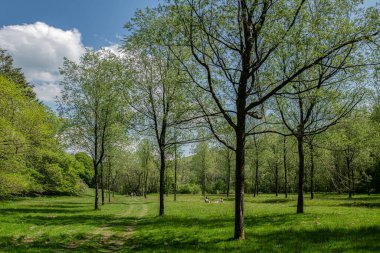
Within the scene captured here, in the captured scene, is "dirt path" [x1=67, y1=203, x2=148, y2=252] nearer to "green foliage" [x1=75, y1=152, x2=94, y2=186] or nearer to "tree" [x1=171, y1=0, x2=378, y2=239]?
"tree" [x1=171, y1=0, x2=378, y2=239]

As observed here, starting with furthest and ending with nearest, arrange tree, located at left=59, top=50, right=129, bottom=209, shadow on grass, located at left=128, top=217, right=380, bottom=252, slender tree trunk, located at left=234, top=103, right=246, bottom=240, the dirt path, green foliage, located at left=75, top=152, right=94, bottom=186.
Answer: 1. green foliage, located at left=75, top=152, right=94, bottom=186
2. tree, located at left=59, top=50, right=129, bottom=209
3. the dirt path
4. slender tree trunk, located at left=234, top=103, right=246, bottom=240
5. shadow on grass, located at left=128, top=217, right=380, bottom=252

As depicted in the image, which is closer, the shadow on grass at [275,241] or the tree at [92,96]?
the shadow on grass at [275,241]

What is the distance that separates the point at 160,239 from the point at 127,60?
19.7m

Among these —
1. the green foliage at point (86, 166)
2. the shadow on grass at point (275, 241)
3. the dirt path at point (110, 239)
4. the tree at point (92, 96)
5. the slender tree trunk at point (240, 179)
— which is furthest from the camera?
the green foliage at point (86, 166)

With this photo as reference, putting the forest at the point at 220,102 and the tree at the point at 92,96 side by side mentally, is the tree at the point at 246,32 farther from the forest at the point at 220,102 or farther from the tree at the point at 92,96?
the tree at the point at 92,96

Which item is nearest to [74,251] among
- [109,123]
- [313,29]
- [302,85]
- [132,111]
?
[313,29]

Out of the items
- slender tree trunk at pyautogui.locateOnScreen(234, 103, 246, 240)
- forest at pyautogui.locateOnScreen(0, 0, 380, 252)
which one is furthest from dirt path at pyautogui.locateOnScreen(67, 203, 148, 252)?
slender tree trunk at pyautogui.locateOnScreen(234, 103, 246, 240)

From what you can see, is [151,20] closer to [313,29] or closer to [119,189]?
[313,29]

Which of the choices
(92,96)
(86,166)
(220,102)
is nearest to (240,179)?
(220,102)

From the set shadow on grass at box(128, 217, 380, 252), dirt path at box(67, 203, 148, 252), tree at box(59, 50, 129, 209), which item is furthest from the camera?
tree at box(59, 50, 129, 209)

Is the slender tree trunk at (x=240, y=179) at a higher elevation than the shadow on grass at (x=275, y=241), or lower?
higher

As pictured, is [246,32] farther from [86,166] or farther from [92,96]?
[86,166]

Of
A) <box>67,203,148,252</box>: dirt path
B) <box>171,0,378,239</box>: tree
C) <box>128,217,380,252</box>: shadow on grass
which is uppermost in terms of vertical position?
<box>171,0,378,239</box>: tree

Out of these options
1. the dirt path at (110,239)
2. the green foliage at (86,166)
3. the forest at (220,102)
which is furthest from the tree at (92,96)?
the green foliage at (86,166)
